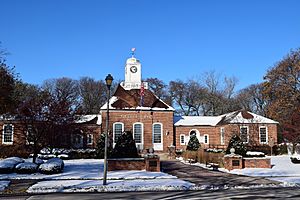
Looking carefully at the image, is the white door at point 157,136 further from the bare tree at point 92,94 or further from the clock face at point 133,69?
the bare tree at point 92,94

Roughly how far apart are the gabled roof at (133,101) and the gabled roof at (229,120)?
12.7ft

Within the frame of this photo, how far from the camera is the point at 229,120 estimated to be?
142ft

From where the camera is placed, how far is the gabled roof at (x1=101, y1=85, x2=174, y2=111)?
4219 cm

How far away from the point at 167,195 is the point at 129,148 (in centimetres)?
1187

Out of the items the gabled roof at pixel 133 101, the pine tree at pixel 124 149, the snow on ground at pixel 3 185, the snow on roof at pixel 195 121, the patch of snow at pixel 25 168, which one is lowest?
the snow on ground at pixel 3 185

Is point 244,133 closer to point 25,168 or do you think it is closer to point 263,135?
point 263,135

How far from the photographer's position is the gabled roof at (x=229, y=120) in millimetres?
43312

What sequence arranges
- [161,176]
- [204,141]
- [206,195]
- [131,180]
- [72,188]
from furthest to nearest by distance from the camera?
[204,141] < [161,176] < [131,180] < [72,188] < [206,195]

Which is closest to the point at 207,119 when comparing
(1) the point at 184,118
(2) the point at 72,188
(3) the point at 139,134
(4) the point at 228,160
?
(1) the point at 184,118

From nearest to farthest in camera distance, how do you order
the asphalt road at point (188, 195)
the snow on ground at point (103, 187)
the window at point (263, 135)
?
1. the asphalt road at point (188, 195)
2. the snow on ground at point (103, 187)
3. the window at point (263, 135)

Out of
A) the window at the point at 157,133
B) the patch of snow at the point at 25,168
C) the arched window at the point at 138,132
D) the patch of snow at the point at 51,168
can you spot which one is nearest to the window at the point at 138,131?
the arched window at the point at 138,132

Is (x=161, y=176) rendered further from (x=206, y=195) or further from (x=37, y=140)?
(x=37, y=140)

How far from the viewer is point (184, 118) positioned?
47531 mm

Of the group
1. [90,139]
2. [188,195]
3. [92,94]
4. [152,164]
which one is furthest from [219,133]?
[188,195]
